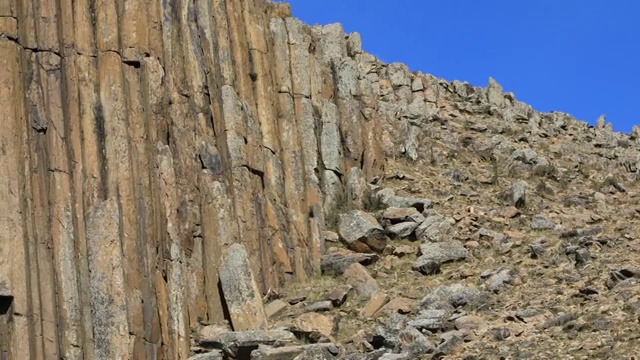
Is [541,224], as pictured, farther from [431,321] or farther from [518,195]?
[431,321]

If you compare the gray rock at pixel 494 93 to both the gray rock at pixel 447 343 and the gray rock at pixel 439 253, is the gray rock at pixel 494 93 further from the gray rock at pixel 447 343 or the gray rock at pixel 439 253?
the gray rock at pixel 447 343

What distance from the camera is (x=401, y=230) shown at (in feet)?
110

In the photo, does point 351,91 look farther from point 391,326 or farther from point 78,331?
point 78,331

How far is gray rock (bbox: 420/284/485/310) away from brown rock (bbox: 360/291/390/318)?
79cm

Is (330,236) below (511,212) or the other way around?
below

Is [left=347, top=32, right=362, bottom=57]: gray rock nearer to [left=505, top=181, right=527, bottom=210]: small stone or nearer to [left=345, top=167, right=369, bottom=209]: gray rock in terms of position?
[left=345, top=167, right=369, bottom=209]: gray rock

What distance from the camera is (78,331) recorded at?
25281 millimetres

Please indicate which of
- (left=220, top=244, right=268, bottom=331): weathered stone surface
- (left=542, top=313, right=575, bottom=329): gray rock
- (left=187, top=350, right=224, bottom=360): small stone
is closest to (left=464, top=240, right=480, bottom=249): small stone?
(left=220, top=244, right=268, bottom=331): weathered stone surface

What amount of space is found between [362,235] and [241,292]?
4888 mm

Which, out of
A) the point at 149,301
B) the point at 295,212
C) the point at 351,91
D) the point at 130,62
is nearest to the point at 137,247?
the point at 149,301

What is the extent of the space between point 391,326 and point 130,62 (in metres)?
7.55

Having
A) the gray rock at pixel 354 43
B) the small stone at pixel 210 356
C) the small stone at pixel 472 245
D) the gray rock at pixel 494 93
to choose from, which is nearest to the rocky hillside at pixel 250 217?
the small stone at pixel 472 245

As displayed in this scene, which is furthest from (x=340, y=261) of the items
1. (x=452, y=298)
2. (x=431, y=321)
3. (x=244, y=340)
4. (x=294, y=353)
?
(x=294, y=353)

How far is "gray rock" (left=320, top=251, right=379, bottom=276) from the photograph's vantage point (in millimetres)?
31578
